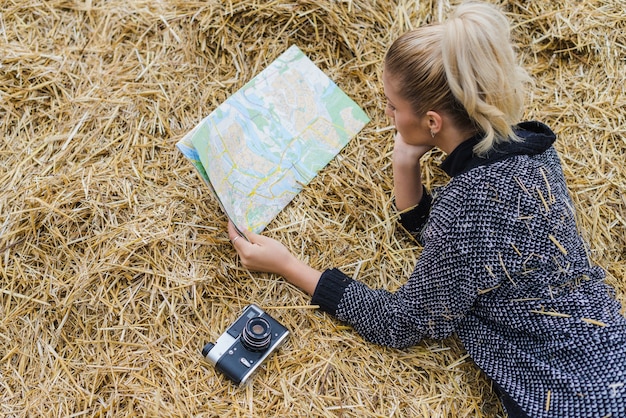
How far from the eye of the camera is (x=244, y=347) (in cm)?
199

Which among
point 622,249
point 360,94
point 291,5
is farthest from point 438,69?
point 622,249

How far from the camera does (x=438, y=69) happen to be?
1742mm

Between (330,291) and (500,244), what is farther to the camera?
(330,291)

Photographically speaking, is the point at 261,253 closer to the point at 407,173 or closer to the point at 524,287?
the point at 407,173

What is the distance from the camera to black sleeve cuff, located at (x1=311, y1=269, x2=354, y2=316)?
2.06 m

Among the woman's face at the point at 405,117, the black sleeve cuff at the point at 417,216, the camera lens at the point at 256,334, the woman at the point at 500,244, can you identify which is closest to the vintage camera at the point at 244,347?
the camera lens at the point at 256,334

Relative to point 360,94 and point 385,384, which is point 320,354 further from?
point 360,94

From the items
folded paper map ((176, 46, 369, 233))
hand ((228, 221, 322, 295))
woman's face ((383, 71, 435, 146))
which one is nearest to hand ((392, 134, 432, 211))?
woman's face ((383, 71, 435, 146))

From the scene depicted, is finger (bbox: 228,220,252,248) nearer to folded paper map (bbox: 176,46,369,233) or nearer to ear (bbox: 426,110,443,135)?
folded paper map (bbox: 176,46,369,233)

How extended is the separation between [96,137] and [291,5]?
94cm

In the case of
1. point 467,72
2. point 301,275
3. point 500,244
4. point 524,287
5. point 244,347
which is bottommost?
point 244,347

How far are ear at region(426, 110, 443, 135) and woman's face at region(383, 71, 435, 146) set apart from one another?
0.02m

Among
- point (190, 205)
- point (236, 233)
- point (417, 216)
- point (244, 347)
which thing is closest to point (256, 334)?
point (244, 347)

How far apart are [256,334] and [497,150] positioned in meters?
0.95
